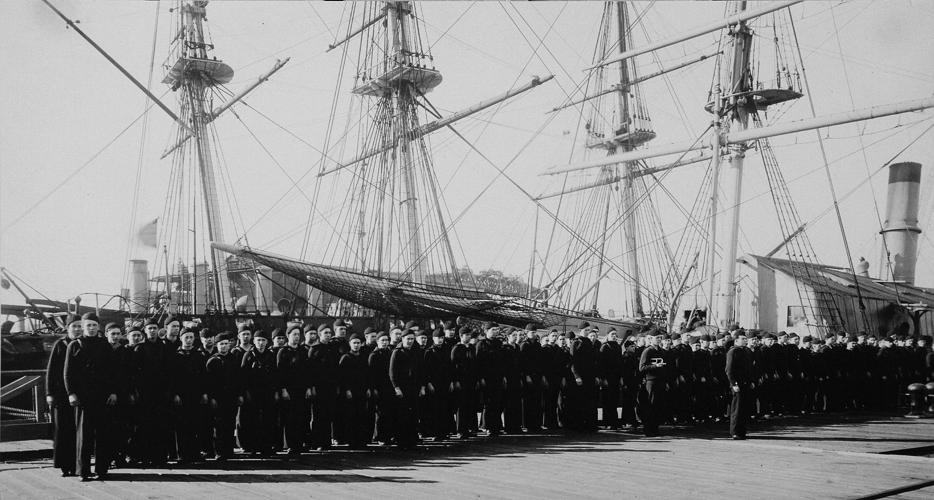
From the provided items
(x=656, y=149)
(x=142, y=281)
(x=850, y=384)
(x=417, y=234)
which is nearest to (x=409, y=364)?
(x=850, y=384)

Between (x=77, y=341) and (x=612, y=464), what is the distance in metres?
6.74

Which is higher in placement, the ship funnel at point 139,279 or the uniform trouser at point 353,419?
the ship funnel at point 139,279

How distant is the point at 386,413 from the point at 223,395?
251cm

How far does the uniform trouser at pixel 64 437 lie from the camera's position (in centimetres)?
870

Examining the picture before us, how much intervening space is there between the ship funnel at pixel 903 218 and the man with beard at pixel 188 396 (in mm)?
22180

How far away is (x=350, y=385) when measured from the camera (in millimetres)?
11242

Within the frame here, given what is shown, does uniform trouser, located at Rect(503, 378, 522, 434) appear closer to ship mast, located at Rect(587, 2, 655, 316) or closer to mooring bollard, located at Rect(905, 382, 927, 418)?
mooring bollard, located at Rect(905, 382, 927, 418)

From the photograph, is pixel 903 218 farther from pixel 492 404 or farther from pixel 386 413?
pixel 386 413

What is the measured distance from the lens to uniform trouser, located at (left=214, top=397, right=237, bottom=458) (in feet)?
33.4

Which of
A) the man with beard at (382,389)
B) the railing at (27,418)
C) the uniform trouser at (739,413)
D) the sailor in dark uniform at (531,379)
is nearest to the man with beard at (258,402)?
the man with beard at (382,389)

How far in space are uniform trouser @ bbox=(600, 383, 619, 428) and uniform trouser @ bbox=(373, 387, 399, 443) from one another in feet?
13.6

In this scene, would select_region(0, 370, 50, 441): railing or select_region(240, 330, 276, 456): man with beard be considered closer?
select_region(240, 330, 276, 456): man with beard

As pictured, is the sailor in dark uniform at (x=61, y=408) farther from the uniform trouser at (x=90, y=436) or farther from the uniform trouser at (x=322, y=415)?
the uniform trouser at (x=322, y=415)

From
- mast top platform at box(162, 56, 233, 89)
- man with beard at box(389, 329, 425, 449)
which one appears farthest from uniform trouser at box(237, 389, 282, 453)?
mast top platform at box(162, 56, 233, 89)
